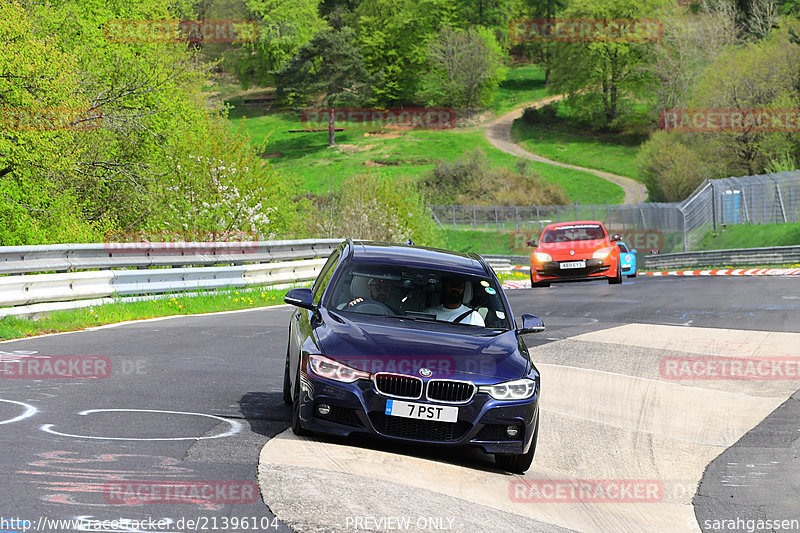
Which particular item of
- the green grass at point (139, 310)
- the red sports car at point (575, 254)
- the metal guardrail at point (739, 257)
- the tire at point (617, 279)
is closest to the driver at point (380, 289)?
the green grass at point (139, 310)

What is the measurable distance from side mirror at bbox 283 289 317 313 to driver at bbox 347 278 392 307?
0.42m

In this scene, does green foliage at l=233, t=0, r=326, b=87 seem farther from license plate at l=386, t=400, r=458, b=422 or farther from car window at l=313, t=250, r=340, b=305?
license plate at l=386, t=400, r=458, b=422

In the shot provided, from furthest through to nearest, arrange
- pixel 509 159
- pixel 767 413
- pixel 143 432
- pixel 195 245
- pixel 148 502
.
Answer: pixel 509 159
pixel 195 245
pixel 767 413
pixel 143 432
pixel 148 502

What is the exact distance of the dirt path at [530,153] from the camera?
310ft

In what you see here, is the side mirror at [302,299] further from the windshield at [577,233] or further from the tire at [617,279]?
the tire at [617,279]

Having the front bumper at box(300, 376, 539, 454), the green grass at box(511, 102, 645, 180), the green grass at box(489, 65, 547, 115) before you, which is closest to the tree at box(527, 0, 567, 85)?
the green grass at box(489, 65, 547, 115)

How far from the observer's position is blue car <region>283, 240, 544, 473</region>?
700 centimetres

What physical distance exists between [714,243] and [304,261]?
94.6 feet

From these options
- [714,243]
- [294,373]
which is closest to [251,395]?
[294,373]

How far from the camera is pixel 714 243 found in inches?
1882

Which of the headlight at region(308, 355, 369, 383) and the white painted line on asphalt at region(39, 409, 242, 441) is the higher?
the headlight at region(308, 355, 369, 383)

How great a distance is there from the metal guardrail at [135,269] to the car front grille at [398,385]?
343 inches

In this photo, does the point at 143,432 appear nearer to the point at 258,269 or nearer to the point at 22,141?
the point at 258,269

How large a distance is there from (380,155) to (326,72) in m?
14.2
